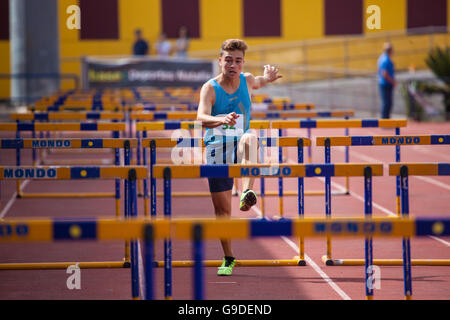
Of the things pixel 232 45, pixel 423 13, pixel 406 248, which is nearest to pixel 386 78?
pixel 232 45

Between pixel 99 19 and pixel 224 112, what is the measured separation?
1142 inches

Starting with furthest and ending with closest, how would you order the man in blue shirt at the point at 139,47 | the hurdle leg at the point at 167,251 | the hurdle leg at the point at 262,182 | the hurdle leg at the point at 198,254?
the man in blue shirt at the point at 139,47 < the hurdle leg at the point at 262,182 < the hurdle leg at the point at 167,251 < the hurdle leg at the point at 198,254

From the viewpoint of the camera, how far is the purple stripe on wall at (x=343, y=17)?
36.0 metres

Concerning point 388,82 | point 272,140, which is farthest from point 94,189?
point 388,82

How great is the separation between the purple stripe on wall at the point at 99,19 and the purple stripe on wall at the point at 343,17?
9.05 m

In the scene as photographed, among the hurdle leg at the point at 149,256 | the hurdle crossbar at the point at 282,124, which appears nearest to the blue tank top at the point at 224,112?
the hurdle leg at the point at 149,256

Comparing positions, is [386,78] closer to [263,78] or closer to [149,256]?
[263,78]

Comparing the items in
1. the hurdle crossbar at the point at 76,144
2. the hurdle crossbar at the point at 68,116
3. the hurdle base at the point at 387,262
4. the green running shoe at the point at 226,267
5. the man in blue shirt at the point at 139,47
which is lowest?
the hurdle base at the point at 387,262

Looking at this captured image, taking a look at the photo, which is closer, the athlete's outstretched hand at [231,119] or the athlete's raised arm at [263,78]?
the athlete's outstretched hand at [231,119]

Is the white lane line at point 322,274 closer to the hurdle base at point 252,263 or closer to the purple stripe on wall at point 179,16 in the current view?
the hurdle base at point 252,263

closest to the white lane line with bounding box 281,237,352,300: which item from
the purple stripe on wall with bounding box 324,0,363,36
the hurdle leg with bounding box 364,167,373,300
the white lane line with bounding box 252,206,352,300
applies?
the white lane line with bounding box 252,206,352,300

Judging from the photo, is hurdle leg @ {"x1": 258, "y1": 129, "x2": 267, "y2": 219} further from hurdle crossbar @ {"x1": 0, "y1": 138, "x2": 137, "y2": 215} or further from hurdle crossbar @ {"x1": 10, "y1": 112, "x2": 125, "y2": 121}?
hurdle crossbar @ {"x1": 10, "y1": 112, "x2": 125, "y2": 121}
